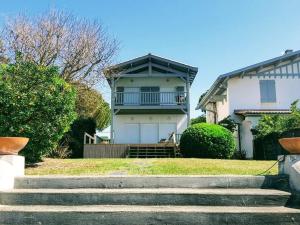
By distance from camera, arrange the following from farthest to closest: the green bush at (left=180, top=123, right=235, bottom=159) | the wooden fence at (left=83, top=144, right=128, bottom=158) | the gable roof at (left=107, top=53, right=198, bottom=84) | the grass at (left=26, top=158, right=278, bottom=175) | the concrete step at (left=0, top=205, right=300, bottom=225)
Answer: the gable roof at (left=107, top=53, right=198, bottom=84) < the wooden fence at (left=83, top=144, right=128, bottom=158) < the green bush at (left=180, top=123, right=235, bottom=159) < the grass at (left=26, top=158, right=278, bottom=175) < the concrete step at (left=0, top=205, right=300, bottom=225)

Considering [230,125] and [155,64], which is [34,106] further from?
[155,64]

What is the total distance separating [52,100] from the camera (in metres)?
10.7

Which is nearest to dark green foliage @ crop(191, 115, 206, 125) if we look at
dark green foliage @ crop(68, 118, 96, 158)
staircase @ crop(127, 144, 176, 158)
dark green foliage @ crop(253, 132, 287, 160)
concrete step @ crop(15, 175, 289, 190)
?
dark green foliage @ crop(68, 118, 96, 158)

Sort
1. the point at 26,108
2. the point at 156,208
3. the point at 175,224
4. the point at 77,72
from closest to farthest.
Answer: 1. the point at 175,224
2. the point at 156,208
3. the point at 26,108
4. the point at 77,72

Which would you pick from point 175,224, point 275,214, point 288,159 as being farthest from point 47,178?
point 288,159

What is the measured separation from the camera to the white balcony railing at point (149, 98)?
982 inches

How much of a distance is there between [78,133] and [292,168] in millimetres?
17421

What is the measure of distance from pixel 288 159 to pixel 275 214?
153cm

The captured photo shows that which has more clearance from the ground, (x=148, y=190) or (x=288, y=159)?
(x=288, y=159)

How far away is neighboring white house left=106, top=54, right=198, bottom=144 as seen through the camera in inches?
974

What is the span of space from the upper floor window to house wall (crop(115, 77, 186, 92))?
5985mm

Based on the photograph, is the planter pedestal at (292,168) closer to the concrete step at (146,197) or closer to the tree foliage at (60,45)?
the concrete step at (146,197)

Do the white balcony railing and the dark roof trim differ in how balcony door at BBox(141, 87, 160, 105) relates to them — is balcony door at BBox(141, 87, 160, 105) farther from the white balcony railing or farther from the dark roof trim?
the dark roof trim

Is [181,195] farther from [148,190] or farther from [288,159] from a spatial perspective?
[288,159]
